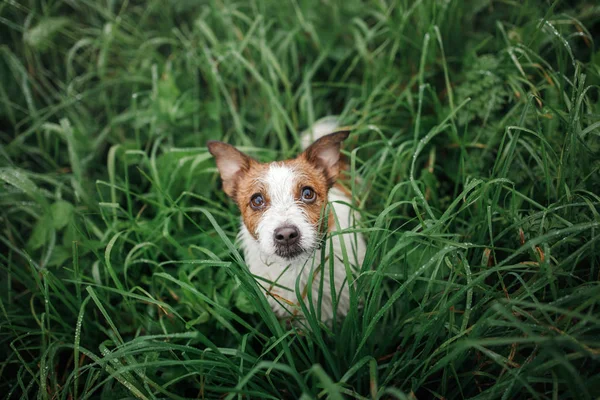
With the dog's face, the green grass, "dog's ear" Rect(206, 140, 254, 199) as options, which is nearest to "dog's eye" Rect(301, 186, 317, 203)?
the dog's face

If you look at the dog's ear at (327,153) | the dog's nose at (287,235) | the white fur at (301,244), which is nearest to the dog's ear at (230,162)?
the white fur at (301,244)

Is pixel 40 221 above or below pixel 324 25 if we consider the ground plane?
below

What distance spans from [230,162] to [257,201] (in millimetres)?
385

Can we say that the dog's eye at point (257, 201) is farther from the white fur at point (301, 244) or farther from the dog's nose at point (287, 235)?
the dog's nose at point (287, 235)

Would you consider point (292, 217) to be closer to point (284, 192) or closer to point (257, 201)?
point (284, 192)

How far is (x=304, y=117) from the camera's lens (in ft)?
11.2

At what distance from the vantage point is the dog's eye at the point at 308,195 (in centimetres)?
230

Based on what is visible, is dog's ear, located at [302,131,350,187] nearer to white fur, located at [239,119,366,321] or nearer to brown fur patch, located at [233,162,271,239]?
white fur, located at [239,119,366,321]

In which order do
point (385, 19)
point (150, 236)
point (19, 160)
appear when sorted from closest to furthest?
point (150, 236) → point (385, 19) → point (19, 160)

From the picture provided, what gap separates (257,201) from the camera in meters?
2.34

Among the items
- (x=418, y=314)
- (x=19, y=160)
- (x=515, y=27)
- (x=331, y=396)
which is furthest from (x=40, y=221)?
(x=515, y=27)

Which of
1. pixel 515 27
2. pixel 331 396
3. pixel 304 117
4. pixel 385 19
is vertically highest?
pixel 385 19

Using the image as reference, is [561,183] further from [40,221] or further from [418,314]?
[40,221]

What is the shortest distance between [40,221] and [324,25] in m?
2.95
